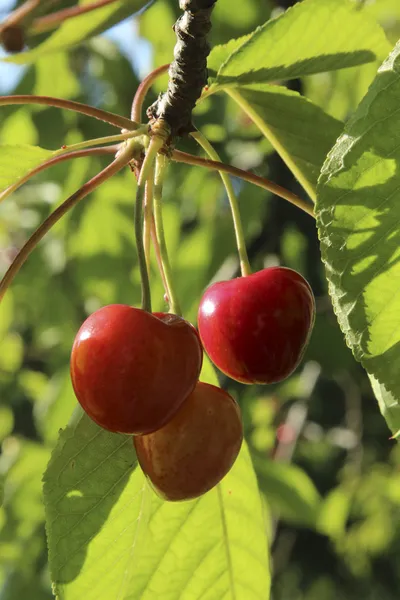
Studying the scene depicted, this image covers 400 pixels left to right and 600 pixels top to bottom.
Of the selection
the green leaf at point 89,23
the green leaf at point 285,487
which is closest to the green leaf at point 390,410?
the green leaf at point 89,23

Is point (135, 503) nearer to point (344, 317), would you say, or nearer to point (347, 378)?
point (344, 317)

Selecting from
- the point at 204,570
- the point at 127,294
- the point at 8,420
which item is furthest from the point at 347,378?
the point at 204,570

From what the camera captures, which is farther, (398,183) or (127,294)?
(127,294)

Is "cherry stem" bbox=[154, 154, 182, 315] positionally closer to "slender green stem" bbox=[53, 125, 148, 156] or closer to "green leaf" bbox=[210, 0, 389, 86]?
"slender green stem" bbox=[53, 125, 148, 156]

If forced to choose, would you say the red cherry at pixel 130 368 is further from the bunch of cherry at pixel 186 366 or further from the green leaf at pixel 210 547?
the green leaf at pixel 210 547

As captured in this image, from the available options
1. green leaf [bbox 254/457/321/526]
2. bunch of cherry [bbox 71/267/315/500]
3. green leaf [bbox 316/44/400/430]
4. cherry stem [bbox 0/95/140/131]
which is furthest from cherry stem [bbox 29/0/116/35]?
green leaf [bbox 254/457/321/526]

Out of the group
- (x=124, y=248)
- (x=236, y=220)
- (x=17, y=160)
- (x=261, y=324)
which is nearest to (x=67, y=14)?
(x=17, y=160)
